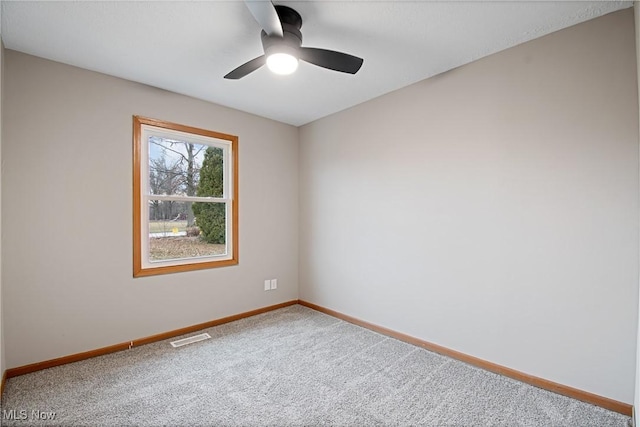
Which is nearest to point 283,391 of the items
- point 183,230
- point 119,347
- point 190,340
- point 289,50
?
point 190,340

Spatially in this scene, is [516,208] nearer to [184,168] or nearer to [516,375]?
[516,375]

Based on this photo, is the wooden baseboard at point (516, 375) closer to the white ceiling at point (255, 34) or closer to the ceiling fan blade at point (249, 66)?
the white ceiling at point (255, 34)

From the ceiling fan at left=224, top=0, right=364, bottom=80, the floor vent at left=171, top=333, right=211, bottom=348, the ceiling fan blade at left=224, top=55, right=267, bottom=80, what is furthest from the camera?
the floor vent at left=171, top=333, right=211, bottom=348

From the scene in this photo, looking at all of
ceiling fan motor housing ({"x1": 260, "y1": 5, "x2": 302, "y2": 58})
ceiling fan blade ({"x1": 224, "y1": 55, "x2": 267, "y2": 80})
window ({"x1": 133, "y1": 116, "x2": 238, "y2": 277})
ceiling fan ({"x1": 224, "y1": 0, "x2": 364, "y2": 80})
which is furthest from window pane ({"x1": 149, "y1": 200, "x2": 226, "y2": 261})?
ceiling fan motor housing ({"x1": 260, "y1": 5, "x2": 302, "y2": 58})

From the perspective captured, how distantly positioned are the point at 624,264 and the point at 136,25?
3.45 m

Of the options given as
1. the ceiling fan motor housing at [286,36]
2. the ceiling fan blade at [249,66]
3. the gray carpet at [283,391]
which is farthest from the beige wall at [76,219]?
the ceiling fan motor housing at [286,36]

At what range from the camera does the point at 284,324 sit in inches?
134

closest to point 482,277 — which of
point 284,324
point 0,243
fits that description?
point 284,324

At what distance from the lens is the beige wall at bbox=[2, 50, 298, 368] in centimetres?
229

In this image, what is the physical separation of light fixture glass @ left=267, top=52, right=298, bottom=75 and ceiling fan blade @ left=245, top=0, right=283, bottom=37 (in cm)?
14

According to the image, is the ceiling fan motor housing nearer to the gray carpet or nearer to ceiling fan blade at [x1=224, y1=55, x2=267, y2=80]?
ceiling fan blade at [x1=224, y1=55, x2=267, y2=80]

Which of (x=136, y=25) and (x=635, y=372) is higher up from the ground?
(x=136, y=25)

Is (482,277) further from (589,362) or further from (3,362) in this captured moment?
(3,362)

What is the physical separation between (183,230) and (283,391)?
1.97m
